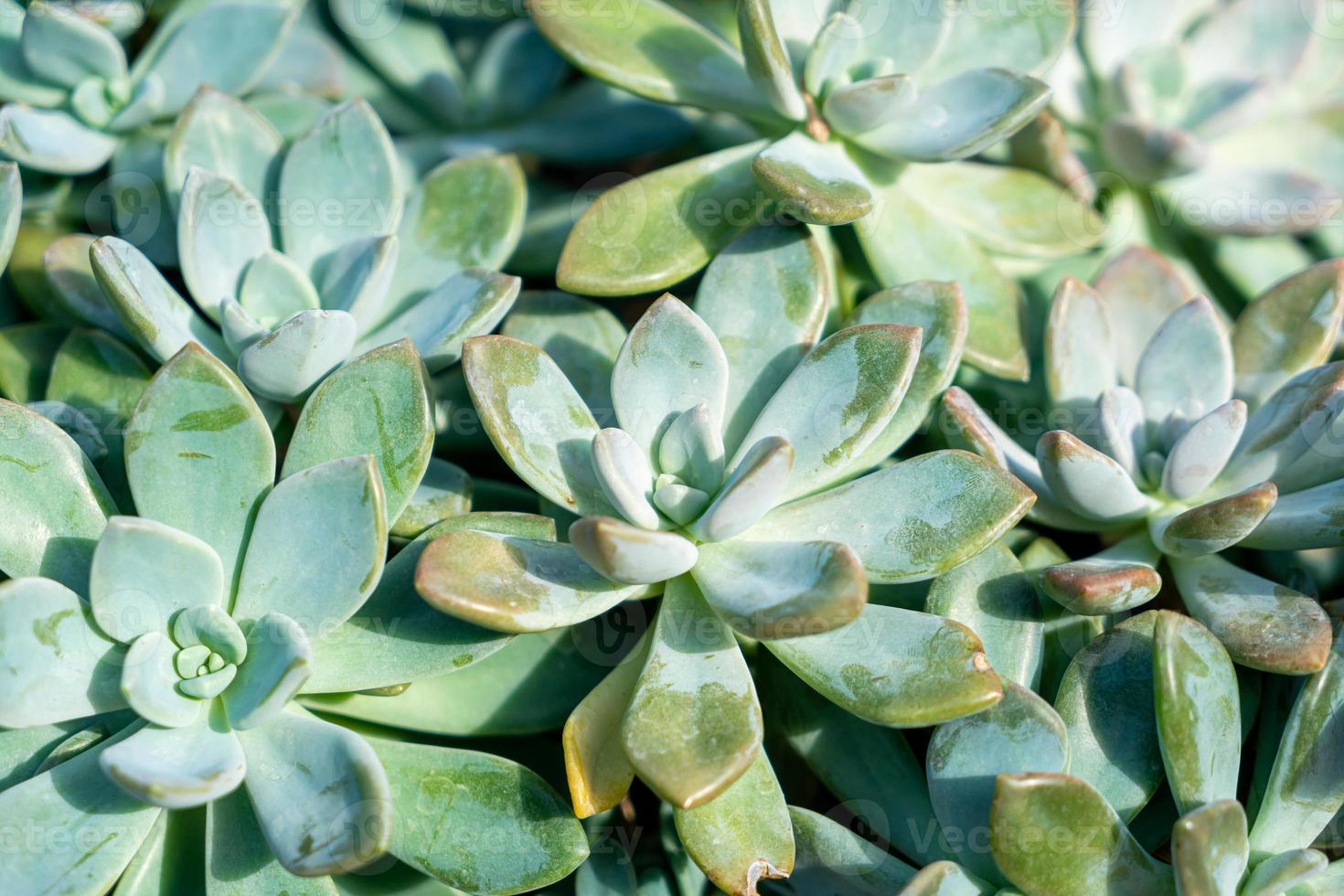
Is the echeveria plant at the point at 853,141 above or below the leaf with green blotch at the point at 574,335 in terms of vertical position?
above

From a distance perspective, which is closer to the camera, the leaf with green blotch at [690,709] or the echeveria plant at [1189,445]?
the leaf with green blotch at [690,709]

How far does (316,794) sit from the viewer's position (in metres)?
0.95

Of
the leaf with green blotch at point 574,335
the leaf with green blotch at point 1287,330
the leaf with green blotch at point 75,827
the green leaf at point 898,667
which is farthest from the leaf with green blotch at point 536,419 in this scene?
the leaf with green blotch at point 1287,330

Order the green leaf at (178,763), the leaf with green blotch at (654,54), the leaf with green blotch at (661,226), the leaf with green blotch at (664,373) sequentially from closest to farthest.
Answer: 1. the green leaf at (178,763)
2. the leaf with green blotch at (664,373)
3. the leaf with green blotch at (661,226)
4. the leaf with green blotch at (654,54)

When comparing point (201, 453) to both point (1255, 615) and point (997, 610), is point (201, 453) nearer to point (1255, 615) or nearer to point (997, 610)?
point (997, 610)

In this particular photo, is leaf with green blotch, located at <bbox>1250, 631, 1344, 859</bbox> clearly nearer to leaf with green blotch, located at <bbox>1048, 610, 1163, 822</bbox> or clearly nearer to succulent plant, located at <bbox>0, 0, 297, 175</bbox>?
leaf with green blotch, located at <bbox>1048, 610, 1163, 822</bbox>

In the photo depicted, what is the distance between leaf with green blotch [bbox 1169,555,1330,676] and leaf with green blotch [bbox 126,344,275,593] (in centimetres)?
92

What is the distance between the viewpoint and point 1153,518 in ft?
3.94

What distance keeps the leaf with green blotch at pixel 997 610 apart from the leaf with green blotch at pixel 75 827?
76 centimetres

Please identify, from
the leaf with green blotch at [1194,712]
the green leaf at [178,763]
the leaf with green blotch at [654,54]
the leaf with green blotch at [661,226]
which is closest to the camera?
the green leaf at [178,763]

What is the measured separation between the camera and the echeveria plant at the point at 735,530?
37.0 inches

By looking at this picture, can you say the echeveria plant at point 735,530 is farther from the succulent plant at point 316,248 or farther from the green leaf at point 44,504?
the green leaf at point 44,504

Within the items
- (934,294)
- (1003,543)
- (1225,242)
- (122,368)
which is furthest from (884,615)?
(1225,242)

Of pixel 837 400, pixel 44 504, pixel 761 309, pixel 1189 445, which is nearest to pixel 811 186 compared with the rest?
pixel 761 309
